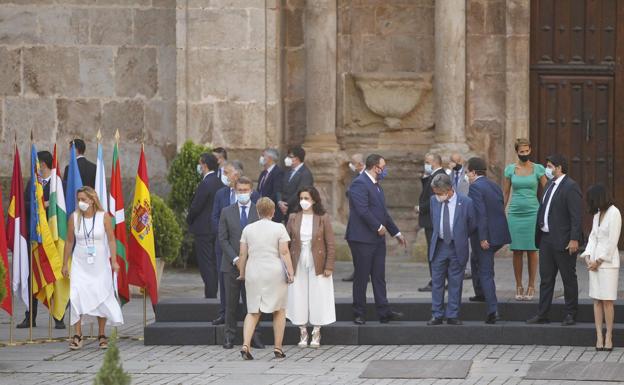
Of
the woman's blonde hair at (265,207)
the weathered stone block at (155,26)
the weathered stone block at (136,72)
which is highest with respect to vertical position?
the weathered stone block at (155,26)

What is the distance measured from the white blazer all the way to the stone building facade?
Result: 24.6 ft

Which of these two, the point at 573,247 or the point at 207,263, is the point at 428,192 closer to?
the point at 207,263

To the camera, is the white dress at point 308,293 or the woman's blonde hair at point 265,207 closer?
the woman's blonde hair at point 265,207

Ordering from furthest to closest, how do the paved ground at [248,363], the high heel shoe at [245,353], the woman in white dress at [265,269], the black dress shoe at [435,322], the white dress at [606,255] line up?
the black dress shoe at [435,322] → the white dress at [606,255] → the woman in white dress at [265,269] → the high heel shoe at [245,353] → the paved ground at [248,363]

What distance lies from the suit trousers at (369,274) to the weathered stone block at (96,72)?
27.0 ft

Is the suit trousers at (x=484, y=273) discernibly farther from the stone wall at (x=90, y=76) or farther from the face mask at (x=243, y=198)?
the stone wall at (x=90, y=76)

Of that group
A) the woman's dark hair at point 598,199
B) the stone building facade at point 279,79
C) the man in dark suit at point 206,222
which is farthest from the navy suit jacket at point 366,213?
the stone building facade at point 279,79

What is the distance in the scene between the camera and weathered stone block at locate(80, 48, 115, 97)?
2408 cm

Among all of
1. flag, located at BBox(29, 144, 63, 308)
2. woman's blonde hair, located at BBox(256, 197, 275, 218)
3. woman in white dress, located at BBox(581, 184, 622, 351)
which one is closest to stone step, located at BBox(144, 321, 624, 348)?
woman in white dress, located at BBox(581, 184, 622, 351)

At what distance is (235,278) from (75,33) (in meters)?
9.23

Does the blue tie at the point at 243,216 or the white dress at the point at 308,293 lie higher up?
the blue tie at the point at 243,216

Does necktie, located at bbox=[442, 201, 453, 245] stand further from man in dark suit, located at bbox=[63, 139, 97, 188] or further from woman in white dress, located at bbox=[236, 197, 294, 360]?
man in dark suit, located at bbox=[63, 139, 97, 188]

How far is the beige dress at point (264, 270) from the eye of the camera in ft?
50.1

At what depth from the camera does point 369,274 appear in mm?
16844
